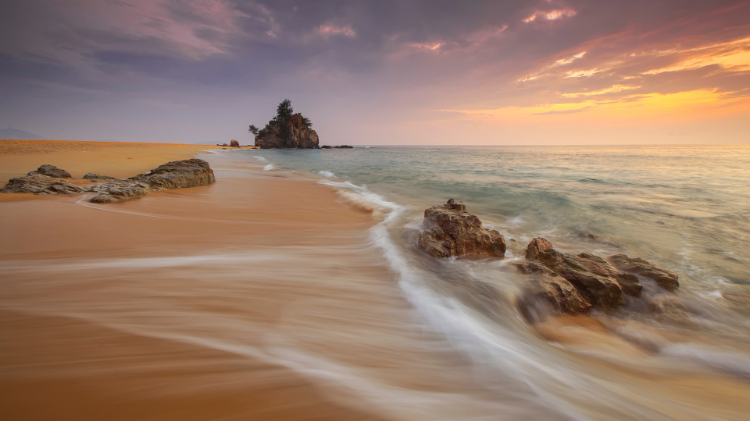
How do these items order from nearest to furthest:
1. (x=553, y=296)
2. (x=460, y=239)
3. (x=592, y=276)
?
(x=553, y=296) < (x=592, y=276) < (x=460, y=239)

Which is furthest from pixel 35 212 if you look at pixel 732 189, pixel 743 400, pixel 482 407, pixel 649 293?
pixel 732 189

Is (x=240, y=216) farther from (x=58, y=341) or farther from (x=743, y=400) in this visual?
(x=743, y=400)

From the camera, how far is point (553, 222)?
6.58 meters

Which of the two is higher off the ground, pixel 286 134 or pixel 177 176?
pixel 286 134

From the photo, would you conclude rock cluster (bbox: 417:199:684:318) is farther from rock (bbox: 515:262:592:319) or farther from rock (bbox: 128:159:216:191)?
rock (bbox: 128:159:216:191)

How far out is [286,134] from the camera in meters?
76.1

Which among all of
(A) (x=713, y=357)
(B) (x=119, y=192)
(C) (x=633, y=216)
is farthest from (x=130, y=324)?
(C) (x=633, y=216)

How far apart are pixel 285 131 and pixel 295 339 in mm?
81299

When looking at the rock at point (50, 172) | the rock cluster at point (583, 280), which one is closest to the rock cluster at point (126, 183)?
the rock at point (50, 172)

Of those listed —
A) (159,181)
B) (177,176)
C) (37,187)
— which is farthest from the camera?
(177,176)

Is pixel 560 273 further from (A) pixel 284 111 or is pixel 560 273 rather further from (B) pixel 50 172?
(A) pixel 284 111

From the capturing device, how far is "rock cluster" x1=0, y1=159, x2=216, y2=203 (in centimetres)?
514

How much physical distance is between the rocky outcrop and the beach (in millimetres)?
76658

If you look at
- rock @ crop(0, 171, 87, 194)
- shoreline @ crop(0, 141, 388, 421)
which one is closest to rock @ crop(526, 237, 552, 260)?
shoreline @ crop(0, 141, 388, 421)
